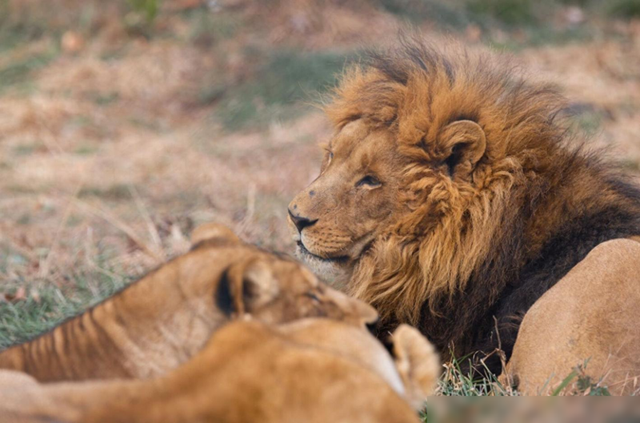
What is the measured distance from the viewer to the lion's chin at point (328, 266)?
3.61 m

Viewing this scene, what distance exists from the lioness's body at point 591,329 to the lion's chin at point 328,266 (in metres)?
0.88

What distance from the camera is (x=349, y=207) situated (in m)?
3.53

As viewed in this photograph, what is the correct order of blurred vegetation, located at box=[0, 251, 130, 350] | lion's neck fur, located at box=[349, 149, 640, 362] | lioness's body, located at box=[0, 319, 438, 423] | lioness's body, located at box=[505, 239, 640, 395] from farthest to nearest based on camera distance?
blurred vegetation, located at box=[0, 251, 130, 350] < lion's neck fur, located at box=[349, 149, 640, 362] < lioness's body, located at box=[505, 239, 640, 395] < lioness's body, located at box=[0, 319, 438, 423]

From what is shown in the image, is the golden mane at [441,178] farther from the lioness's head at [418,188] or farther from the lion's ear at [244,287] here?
the lion's ear at [244,287]

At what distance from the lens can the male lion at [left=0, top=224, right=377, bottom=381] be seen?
2.26 meters

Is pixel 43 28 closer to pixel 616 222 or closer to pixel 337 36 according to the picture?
pixel 337 36

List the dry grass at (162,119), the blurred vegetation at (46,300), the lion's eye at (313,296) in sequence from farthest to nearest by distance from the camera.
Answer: the dry grass at (162,119) < the blurred vegetation at (46,300) < the lion's eye at (313,296)

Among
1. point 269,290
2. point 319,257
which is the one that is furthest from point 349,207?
point 269,290

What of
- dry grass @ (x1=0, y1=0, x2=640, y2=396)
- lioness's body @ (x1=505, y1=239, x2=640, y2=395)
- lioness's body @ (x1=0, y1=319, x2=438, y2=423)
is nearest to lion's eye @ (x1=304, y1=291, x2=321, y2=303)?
lioness's body @ (x1=0, y1=319, x2=438, y2=423)

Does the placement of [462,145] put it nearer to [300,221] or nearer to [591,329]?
[300,221]

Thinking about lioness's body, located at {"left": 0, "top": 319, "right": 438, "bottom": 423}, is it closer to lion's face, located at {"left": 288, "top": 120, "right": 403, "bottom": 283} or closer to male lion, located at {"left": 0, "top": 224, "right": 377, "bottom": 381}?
male lion, located at {"left": 0, "top": 224, "right": 377, "bottom": 381}

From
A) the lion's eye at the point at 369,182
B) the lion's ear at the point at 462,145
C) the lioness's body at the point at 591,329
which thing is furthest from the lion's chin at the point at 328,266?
the lioness's body at the point at 591,329

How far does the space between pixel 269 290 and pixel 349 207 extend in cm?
129

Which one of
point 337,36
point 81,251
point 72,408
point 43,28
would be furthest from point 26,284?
point 43,28
